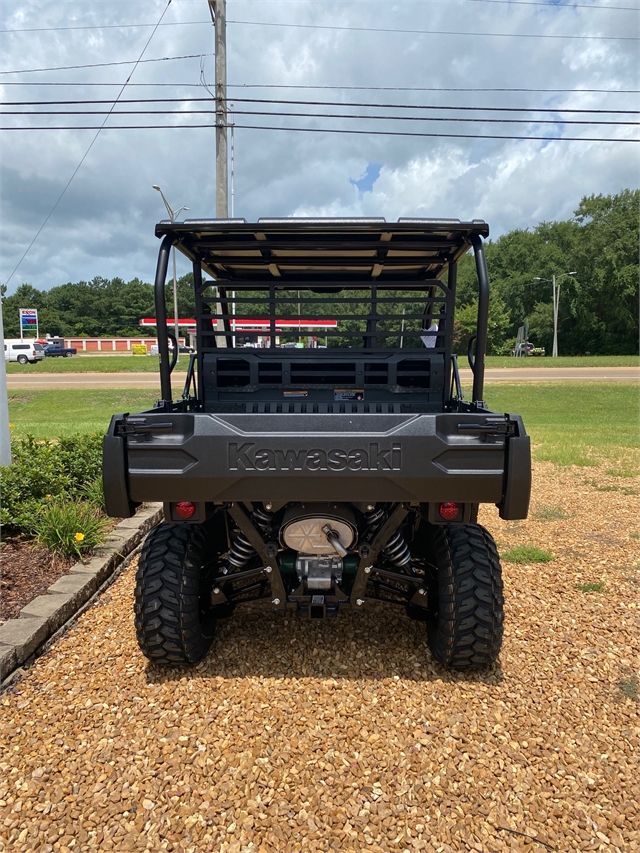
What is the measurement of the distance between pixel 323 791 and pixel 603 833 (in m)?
0.93

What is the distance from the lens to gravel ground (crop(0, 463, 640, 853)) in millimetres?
1931

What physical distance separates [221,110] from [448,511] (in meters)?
12.0

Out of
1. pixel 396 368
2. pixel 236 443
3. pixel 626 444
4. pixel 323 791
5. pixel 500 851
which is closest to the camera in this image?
pixel 500 851

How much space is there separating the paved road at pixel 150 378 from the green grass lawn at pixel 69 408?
6.87 feet

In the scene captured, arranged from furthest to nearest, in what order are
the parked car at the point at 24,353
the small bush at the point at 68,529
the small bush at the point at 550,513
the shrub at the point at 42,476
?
the parked car at the point at 24,353 < the small bush at the point at 550,513 < the shrub at the point at 42,476 < the small bush at the point at 68,529

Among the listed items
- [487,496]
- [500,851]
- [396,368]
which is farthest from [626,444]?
[500,851]

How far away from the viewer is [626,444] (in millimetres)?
8875

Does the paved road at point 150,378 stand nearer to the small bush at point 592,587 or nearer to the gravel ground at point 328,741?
the small bush at point 592,587

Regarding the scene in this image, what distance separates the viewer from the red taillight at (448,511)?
99.0 inches

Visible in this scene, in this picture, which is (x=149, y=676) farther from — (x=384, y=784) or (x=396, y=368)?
(x=396, y=368)

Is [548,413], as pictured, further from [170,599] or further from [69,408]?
[170,599]

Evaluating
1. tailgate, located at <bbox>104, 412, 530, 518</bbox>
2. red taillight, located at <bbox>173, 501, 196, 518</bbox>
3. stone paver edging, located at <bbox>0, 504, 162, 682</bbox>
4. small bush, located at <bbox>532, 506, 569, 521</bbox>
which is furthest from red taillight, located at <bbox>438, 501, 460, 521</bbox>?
small bush, located at <bbox>532, 506, 569, 521</bbox>

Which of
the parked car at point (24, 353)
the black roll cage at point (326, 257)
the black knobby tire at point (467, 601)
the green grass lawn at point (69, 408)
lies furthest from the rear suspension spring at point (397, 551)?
the parked car at point (24, 353)

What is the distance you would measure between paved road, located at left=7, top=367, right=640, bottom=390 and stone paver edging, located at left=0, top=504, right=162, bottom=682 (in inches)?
570
